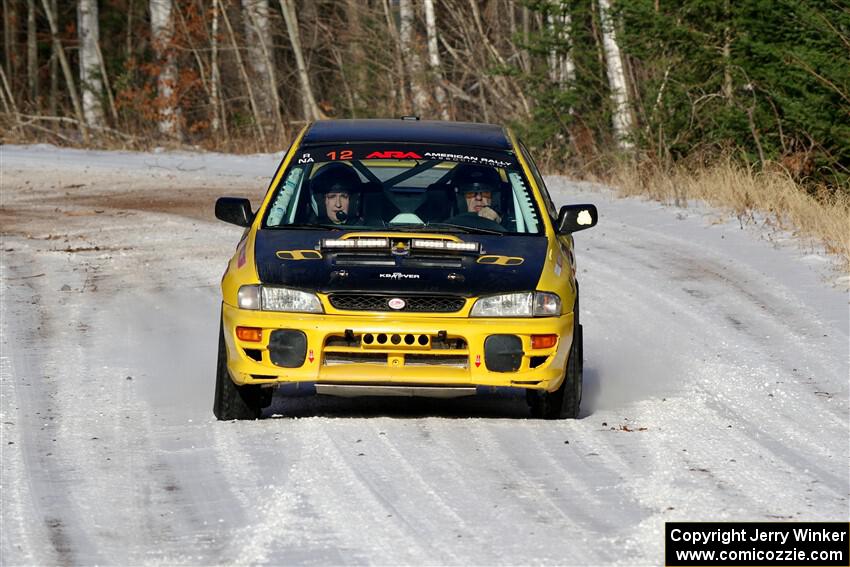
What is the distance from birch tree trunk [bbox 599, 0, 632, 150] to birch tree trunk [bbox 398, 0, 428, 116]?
7448 millimetres

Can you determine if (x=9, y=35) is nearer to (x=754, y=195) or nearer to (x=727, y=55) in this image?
(x=727, y=55)

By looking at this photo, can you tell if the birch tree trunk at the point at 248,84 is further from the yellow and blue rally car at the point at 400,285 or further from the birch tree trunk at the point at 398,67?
the yellow and blue rally car at the point at 400,285

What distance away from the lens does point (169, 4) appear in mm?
37406

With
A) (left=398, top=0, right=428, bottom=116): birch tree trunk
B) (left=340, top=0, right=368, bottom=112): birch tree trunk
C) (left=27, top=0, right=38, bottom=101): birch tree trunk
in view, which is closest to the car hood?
(left=398, top=0, right=428, bottom=116): birch tree trunk

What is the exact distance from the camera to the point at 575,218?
339 inches

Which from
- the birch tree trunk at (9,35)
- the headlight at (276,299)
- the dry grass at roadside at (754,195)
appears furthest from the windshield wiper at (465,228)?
the birch tree trunk at (9,35)

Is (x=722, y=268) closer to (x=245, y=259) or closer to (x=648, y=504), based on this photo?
(x=245, y=259)

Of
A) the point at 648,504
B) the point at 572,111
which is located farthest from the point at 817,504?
the point at 572,111

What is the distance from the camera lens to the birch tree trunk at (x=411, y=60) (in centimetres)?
3022

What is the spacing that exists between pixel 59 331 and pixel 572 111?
14.9 meters

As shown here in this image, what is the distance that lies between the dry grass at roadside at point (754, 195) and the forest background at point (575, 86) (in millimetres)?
32

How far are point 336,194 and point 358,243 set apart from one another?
28.7 inches

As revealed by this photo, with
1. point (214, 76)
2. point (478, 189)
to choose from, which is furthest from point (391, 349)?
point (214, 76)

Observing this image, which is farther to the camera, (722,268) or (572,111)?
(572,111)
